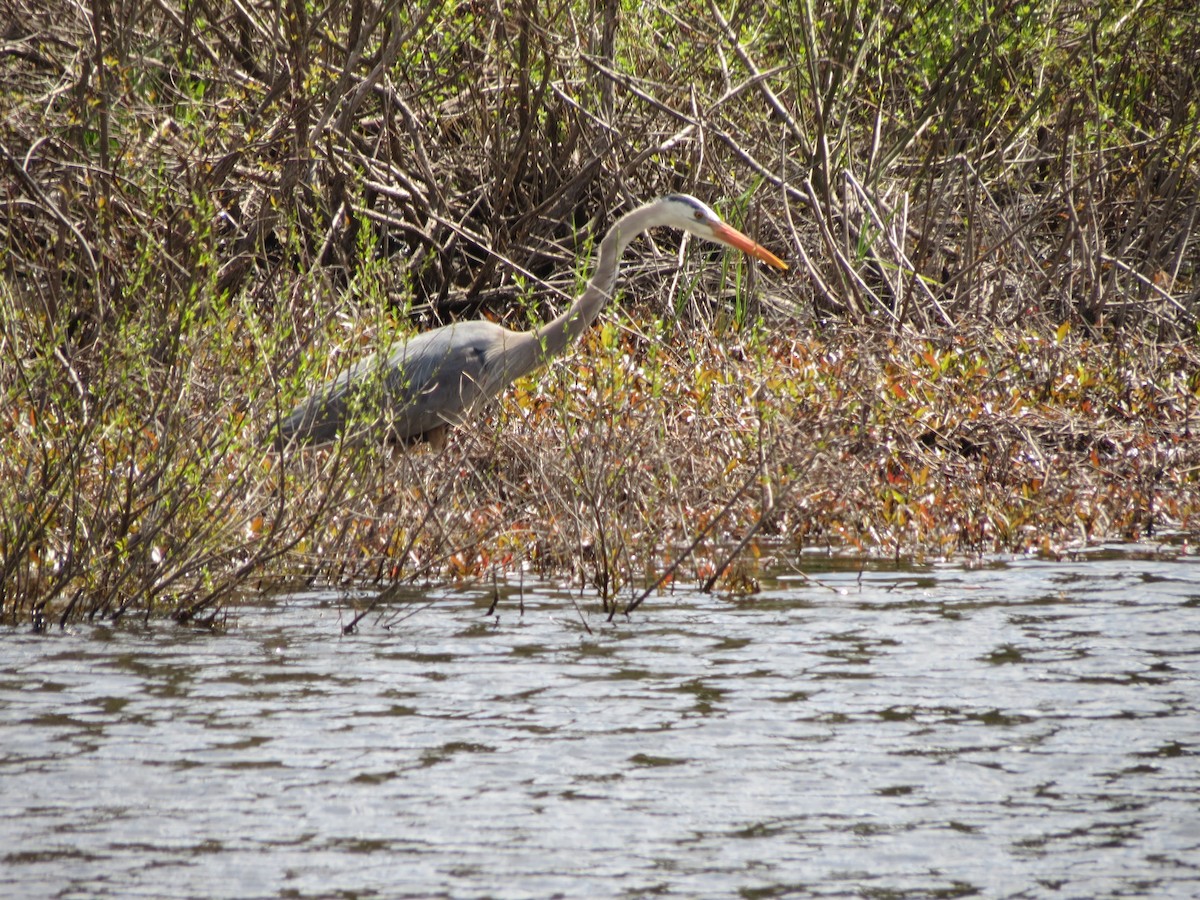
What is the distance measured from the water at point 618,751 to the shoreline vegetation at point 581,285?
18.3 inches

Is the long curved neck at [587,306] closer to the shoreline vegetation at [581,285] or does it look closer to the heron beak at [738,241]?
the shoreline vegetation at [581,285]

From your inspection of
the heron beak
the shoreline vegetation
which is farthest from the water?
the heron beak

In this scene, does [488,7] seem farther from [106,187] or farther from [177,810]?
[177,810]

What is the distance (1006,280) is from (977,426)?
9.05ft

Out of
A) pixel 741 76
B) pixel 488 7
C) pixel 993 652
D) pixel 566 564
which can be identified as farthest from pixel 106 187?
pixel 741 76

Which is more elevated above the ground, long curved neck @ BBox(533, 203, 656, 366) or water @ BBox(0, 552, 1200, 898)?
long curved neck @ BBox(533, 203, 656, 366)

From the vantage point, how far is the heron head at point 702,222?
31.5 ft

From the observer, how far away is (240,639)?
5.98 m

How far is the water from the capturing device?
3.82 meters

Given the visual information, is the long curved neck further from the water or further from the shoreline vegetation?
the water

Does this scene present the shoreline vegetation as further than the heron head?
No

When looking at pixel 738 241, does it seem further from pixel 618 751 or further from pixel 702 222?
pixel 618 751

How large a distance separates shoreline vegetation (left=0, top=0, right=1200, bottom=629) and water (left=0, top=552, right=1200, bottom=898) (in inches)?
18.3

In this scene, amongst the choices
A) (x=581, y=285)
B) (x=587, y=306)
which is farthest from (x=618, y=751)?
(x=581, y=285)
